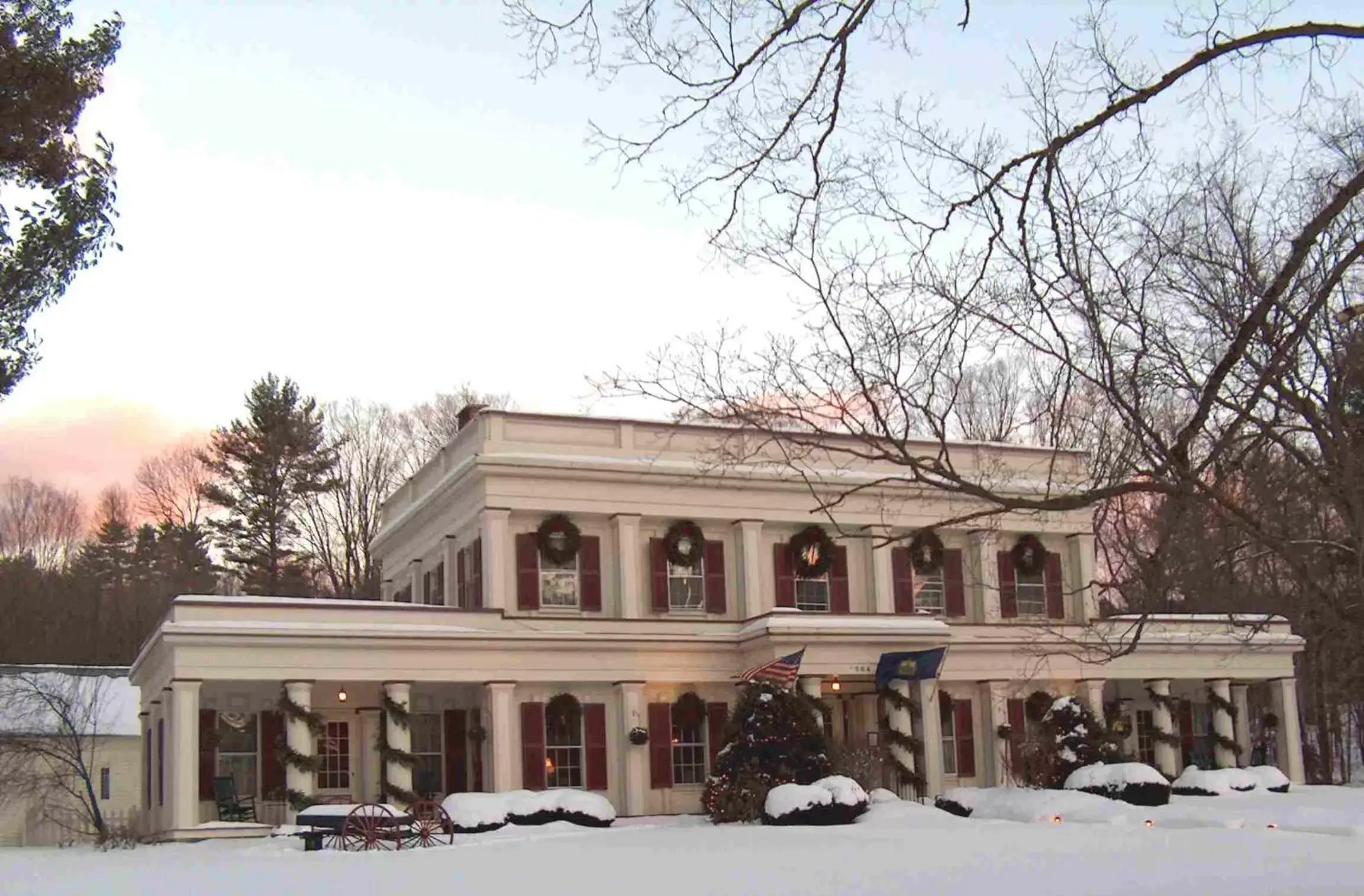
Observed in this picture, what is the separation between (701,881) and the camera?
612 inches

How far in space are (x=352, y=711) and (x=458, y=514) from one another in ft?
15.6

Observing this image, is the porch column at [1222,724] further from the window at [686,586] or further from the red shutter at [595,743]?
the red shutter at [595,743]

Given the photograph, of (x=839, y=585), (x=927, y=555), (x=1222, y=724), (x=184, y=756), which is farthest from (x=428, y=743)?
(x=1222, y=724)

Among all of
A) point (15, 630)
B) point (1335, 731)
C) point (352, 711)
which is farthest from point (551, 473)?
point (15, 630)

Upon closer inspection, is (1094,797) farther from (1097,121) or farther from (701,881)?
(1097,121)

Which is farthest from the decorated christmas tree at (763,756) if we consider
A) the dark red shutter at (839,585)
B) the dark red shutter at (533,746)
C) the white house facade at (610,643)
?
the dark red shutter at (839,585)

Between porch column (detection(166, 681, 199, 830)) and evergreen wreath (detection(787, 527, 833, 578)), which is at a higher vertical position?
evergreen wreath (detection(787, 527, 833, 578))

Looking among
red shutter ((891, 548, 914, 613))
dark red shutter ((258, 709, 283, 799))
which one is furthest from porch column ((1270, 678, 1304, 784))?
dark red shutter ((258, 709, 283, 799))

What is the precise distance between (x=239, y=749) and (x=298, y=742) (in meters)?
2.52

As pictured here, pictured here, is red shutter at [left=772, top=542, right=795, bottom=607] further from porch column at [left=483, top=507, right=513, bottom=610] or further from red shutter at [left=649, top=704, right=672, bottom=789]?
porch column at [left=483, top=507, right=513, bottom=610]

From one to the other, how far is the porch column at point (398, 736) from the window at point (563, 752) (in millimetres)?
2924

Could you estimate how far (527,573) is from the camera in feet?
99.7

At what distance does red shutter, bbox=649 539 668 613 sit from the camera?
31406 mm

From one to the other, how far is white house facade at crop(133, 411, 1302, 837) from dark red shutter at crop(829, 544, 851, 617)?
49 mm
